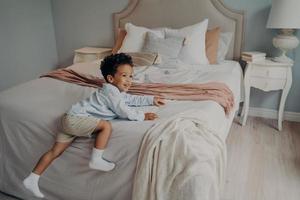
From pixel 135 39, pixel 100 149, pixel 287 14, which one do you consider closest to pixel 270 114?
pixel 287 14

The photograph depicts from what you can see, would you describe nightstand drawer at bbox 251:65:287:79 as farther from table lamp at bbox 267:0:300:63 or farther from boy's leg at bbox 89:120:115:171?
boy's leg at bbox 89:120:115:171

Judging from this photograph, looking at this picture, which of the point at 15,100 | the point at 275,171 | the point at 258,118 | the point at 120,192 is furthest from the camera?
the point at 258,118

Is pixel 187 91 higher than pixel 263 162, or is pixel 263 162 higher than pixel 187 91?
pixel 187 91

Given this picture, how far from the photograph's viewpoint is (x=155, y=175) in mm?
1279

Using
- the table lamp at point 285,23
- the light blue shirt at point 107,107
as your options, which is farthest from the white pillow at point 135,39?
the light blue shirt at point 107,107

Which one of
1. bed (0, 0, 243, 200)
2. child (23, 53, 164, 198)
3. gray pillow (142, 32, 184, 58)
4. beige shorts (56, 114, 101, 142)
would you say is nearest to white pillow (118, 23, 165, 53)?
gray pillow (142, 32, 184, 58)

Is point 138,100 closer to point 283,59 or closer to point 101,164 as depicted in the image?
point 101,164

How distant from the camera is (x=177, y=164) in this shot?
1261 mm

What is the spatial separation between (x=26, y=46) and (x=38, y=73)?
42cm

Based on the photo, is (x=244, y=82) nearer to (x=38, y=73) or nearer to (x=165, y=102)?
(x=165, y=102)

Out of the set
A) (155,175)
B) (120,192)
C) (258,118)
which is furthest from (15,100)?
(258,118)

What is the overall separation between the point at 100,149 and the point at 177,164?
1.32 ft

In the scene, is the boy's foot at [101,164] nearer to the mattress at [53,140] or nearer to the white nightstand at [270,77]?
the mattress at [53,140]

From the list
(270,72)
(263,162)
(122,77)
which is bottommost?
(263,162)
